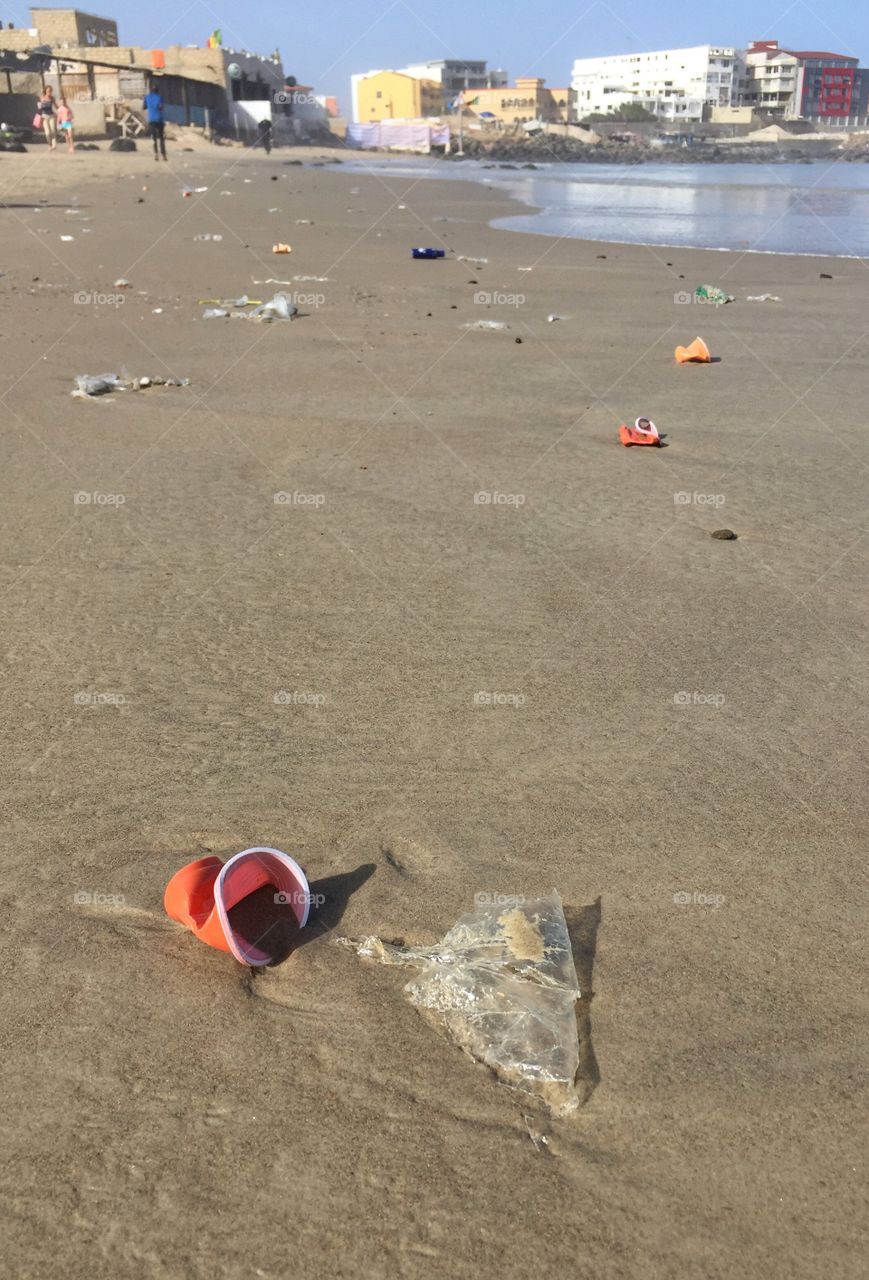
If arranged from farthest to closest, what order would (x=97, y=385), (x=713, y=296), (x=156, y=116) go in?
1. (x=156, y=116)
2. (x=713, y=296)
3. (x=97, y=385)

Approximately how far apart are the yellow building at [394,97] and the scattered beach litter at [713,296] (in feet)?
294

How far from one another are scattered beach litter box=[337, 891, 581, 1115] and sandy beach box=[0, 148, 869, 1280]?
4 cm

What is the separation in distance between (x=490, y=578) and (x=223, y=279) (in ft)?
27.0

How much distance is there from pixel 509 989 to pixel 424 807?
0.76m

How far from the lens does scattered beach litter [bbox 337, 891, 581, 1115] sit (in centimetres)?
204

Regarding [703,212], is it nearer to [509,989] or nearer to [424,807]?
[424,807]

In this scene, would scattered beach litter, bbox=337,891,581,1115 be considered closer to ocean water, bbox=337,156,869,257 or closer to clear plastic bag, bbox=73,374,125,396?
clear plastic bag, bbox=73,374,125,396

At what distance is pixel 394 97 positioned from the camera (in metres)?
93.2

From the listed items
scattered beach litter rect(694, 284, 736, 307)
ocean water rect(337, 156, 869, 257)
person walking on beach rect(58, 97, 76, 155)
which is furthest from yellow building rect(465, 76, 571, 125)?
scattered beach litter rect(694, 284, 736, 307)

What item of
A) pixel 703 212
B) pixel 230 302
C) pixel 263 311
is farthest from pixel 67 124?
pixel 263 311

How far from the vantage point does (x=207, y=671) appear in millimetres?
3527

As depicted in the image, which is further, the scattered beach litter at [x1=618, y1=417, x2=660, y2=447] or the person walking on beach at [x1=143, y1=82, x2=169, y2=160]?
the person walking on beach at [x1=143, y1=82, x2=169, y2=160]

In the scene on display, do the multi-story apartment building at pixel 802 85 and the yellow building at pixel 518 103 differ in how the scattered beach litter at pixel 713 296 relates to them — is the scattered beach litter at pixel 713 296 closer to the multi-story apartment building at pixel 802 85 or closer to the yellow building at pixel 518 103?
the yellow building at pixel 518 103

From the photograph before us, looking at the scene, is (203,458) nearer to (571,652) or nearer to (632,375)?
(571,652)
